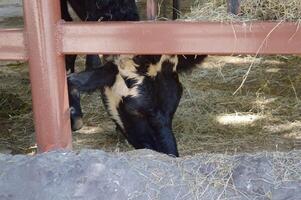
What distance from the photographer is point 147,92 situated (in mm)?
3977

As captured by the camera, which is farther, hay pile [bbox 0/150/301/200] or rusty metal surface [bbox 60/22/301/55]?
Result: rusty metal surface [bbox 60/22/301/55]

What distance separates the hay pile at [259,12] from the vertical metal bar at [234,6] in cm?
2

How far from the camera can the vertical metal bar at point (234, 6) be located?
2928 mm

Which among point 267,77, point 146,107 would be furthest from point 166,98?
point 267,77

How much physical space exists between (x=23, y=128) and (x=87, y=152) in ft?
8.06

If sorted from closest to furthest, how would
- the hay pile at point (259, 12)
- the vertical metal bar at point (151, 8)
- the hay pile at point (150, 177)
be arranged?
the hay pile at point (150, 177) → the hay pile at point (259, 12) → the vertical metal bar at point (151, 8)

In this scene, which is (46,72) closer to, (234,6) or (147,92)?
(234,6)

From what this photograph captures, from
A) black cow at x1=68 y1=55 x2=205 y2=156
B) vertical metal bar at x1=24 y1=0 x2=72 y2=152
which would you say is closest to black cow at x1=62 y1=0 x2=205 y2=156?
black cow at x1=68 y1=55 x2=205 y2=156

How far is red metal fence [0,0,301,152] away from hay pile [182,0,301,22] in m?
0.05

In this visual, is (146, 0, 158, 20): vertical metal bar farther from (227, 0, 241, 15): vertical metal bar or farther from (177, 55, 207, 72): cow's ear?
(177, 55, 207, 72): cow's ear

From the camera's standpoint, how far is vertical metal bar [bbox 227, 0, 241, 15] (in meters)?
2.93

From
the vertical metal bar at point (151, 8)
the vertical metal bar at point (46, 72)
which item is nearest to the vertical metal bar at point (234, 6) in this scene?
the vertical metal bar at point (151, 8)

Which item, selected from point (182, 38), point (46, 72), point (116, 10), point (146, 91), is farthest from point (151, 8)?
point (116, 10)

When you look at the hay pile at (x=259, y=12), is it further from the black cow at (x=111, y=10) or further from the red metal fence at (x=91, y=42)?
the black cow at (x=111, y=10)
